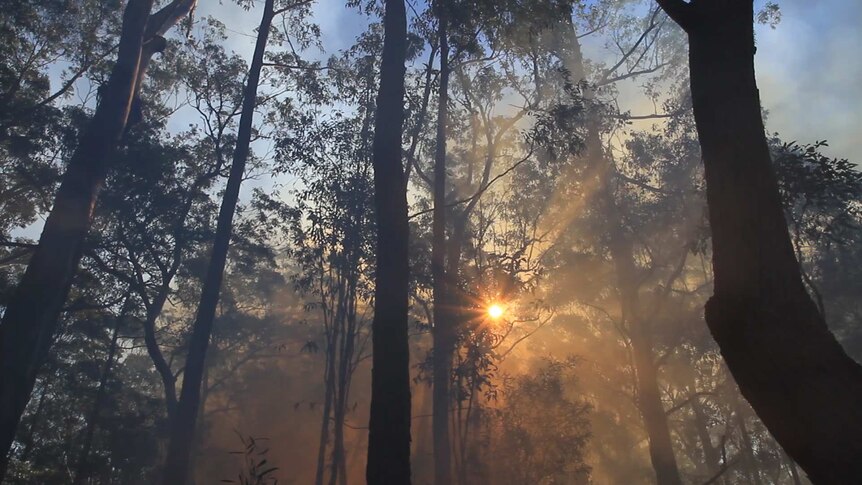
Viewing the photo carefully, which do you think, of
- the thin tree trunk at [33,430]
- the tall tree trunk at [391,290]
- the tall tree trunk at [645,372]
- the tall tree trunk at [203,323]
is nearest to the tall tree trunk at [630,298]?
the tall tree trunk at [645,372]

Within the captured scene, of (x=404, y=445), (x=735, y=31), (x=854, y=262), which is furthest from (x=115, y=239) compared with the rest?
(x=854, y=262)

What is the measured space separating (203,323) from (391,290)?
7567mm

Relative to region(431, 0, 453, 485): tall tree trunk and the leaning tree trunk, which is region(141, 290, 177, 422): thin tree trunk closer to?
region(431, 0, 453, 485): tall tree trunk

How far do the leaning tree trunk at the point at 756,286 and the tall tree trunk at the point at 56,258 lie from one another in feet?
33.9

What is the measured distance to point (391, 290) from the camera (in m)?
6.95

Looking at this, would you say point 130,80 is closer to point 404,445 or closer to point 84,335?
point 404,445

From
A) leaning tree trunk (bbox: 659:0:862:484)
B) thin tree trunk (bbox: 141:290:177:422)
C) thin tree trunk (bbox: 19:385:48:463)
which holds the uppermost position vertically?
thin tree trunk (bbox: 141:290:177:422)

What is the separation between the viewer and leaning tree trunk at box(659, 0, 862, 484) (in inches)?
112

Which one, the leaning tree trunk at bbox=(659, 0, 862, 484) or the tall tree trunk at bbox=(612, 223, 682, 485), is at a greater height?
the tall tree trunk at bbox=(612, 223, 682, 485)

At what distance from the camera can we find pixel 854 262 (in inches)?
870

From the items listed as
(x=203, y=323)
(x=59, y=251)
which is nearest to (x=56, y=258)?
(x=59, y=251)

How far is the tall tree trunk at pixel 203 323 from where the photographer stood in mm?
11883

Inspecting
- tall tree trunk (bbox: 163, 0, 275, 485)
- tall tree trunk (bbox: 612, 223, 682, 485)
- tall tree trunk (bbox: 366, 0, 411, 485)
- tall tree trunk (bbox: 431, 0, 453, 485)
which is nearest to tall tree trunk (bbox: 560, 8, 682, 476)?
tall tree trunk (bbox: 612, 223, 682, 485)

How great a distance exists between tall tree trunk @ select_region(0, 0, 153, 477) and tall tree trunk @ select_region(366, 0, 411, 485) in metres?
6.34
